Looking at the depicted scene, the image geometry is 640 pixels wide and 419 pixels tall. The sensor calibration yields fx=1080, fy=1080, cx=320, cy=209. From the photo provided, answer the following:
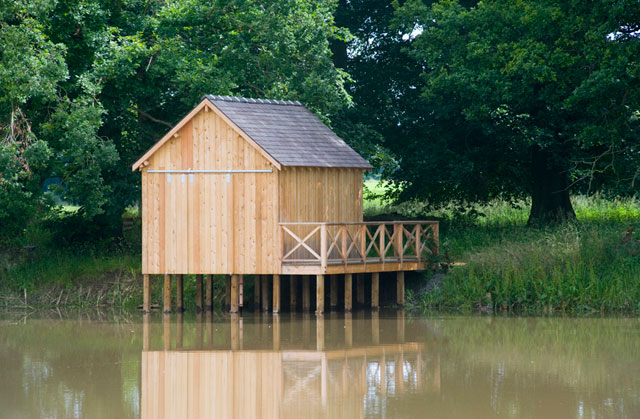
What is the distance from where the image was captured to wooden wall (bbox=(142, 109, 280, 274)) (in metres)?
22.0

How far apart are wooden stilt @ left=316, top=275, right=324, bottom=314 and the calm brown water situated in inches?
10.3

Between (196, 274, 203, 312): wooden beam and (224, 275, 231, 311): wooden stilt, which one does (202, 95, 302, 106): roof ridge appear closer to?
(224, 275, 231, 311): wooden stilt

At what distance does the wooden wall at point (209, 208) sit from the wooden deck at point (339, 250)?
15.9 inches

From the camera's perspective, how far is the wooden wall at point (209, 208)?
72.2 feet

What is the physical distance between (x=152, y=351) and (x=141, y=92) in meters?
9.91

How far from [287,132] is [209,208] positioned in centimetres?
239

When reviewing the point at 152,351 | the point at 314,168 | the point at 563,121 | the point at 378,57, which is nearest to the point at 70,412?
the point at 152,351

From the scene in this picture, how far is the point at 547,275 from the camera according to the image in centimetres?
2209

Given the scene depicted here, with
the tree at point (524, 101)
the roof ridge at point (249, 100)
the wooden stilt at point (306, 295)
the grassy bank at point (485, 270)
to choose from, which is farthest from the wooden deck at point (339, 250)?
the tree at point (524, 101)

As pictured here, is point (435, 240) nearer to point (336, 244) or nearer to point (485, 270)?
point (485, 270)

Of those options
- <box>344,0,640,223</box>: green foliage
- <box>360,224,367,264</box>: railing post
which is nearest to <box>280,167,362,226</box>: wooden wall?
<box>360,224,367,264</box>: railing post

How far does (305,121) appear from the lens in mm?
24031

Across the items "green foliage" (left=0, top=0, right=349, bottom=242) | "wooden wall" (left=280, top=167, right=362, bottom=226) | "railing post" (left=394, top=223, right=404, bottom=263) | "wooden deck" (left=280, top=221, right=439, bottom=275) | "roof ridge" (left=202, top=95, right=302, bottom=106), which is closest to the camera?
"wooden deck" (left=280, top=221, right=439, bottom=275)

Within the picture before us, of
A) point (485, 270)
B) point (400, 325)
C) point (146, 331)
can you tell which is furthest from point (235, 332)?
point (485, 270)
